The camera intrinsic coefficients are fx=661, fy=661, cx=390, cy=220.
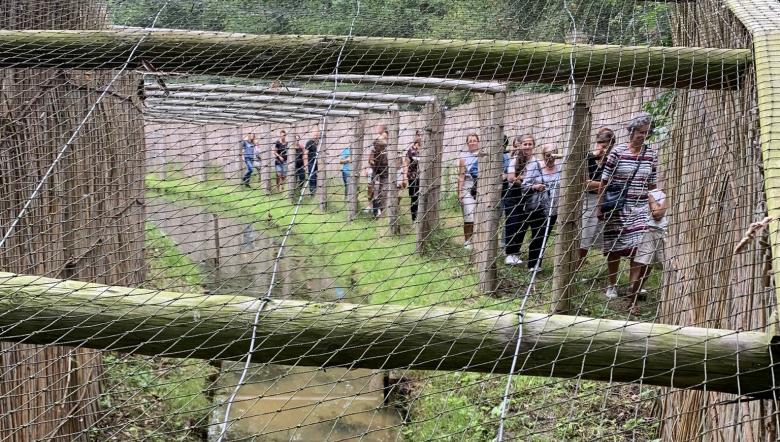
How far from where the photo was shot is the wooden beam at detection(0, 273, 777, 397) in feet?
4.47

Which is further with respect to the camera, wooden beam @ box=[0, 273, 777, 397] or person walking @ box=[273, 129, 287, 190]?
person walking @ box=[273, 129, 287, 190]

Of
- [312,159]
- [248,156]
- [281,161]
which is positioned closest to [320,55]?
[248,156]

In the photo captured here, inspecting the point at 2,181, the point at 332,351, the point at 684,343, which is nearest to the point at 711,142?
the point at 684,343

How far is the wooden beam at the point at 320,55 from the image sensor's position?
2662 mm

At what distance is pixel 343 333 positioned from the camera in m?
1.42

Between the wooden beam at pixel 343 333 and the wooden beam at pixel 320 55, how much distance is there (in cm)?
150

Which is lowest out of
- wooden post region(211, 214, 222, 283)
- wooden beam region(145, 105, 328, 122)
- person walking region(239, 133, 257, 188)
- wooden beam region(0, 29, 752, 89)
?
wooden post region(211, 214, 222, 283)

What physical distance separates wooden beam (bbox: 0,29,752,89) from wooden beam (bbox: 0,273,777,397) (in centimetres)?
150

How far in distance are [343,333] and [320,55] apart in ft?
5.33

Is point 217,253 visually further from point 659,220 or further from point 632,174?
point 632,174

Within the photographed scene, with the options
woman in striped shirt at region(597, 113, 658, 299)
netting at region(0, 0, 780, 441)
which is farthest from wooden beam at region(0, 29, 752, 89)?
woman in striped shirt at region(597, 113, 658, 299)

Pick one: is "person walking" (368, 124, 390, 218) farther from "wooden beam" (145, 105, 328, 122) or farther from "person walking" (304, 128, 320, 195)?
"wooden beam" (145, 105, 328, 122)

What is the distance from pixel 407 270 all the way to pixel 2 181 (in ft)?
14.0

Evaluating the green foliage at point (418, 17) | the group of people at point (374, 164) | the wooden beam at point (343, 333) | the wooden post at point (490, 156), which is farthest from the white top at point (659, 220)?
the wooden beam at point (343, 333)
